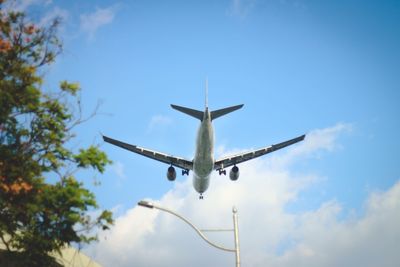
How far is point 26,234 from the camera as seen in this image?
685 inches

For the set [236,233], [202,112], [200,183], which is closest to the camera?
[236,233]

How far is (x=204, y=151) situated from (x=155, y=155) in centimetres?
1047

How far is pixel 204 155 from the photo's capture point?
37750mm

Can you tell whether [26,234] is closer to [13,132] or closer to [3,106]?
[13,132]

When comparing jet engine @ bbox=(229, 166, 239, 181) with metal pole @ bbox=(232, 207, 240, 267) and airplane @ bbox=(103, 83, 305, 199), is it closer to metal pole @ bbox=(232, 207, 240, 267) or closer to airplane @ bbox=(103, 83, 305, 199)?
airplane @ bbox=(103, 83, 305, 199)

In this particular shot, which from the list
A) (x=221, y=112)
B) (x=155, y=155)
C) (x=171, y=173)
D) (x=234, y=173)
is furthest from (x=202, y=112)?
(x=155, y=155)

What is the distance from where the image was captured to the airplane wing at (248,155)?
149 ft

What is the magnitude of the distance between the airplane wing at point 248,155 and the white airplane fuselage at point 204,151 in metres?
3.89

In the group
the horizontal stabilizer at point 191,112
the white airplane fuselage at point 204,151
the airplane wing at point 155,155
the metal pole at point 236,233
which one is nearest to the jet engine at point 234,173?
the white airplane fuselage at point 204,151

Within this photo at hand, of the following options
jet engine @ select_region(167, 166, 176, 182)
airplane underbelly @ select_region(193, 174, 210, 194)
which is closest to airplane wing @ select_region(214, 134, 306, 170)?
airplane underbelly @ select_region(193, 174, 210, 194)

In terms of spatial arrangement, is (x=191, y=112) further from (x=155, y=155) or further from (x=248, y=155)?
(x=248, y=155)

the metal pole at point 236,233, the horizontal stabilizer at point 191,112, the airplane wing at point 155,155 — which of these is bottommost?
the metal pole at point 236,233

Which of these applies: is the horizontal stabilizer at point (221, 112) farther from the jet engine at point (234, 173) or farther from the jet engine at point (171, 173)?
the jet engine at point (171, 173)

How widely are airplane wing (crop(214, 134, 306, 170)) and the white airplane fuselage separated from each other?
12.8 ft
